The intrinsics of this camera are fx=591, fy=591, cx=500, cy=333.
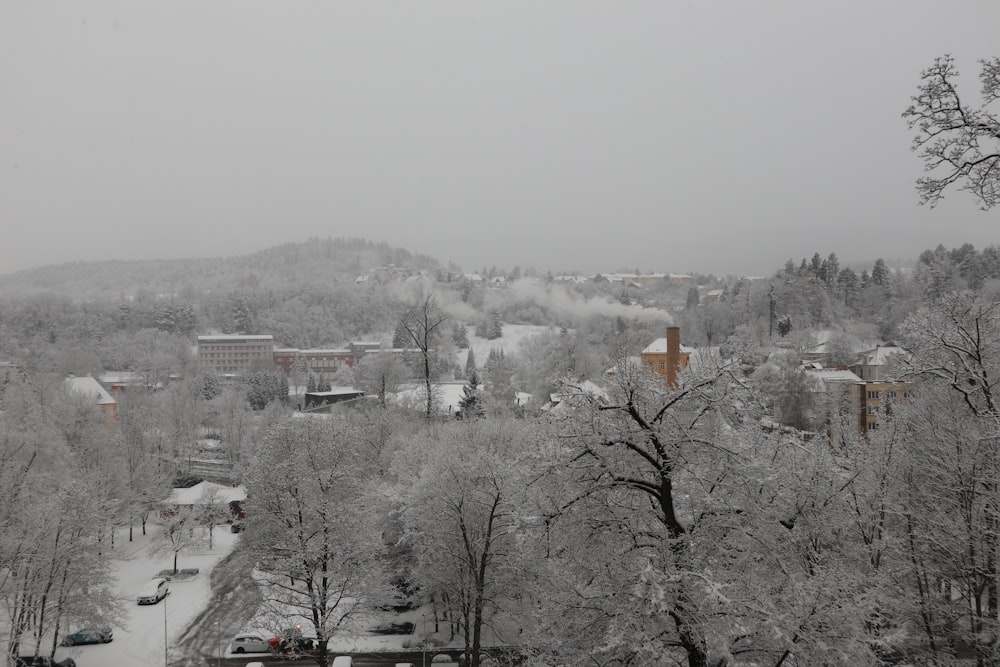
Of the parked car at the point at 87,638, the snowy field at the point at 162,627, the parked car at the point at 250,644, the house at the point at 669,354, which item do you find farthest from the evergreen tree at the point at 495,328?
the parked car at the point at 250,644

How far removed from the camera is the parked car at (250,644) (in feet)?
58.4

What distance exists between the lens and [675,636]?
6.61 meters

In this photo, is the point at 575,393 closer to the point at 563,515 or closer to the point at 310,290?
the point at 563,515

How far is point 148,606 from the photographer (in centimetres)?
2155

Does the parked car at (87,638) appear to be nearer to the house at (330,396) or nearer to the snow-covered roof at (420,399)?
the snow-covered roof at (420,399)

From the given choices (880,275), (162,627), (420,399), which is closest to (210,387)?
(420,399)

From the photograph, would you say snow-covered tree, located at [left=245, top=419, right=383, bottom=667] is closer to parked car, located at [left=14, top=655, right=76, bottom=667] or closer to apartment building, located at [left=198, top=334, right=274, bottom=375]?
parked car, located at [left=14, top=655, right=76, bottom=667]

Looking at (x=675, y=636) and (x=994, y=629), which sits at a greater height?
(x=675, y=636)

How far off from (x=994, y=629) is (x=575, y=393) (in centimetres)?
705

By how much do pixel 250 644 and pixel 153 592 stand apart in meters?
6.72

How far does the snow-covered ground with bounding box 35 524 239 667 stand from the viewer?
17.8 m

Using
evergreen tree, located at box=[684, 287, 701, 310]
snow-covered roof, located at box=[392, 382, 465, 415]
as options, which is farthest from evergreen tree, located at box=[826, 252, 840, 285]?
snow-covered roof, located at box=[392, 382, 465, 415]

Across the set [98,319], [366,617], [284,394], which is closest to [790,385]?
[366,617]

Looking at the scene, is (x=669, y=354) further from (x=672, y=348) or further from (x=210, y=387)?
(x=210, y=387)
